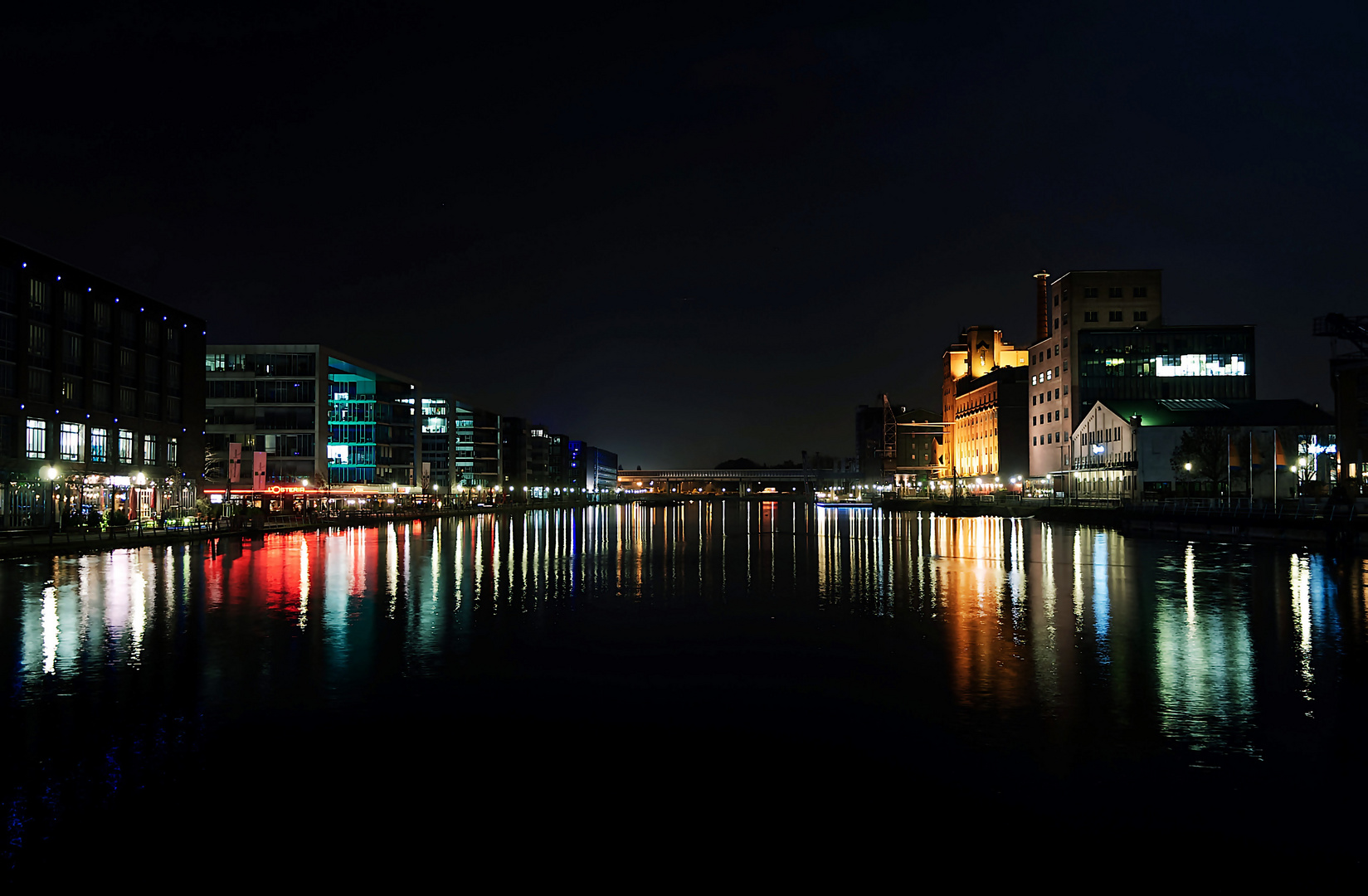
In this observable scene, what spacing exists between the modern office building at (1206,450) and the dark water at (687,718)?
63.8 m

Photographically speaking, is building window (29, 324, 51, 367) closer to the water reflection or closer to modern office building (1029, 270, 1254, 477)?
the water reflection

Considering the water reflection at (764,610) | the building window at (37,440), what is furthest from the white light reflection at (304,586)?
the building window at (37,440)

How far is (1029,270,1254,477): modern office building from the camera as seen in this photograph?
366 feet

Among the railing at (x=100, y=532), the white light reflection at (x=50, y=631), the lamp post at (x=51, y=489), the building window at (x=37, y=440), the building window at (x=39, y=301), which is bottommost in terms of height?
the white light reflection at (x=50, y=631)

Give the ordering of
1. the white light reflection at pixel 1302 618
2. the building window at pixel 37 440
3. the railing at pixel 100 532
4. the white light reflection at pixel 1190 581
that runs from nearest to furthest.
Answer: the white light reflection at pixel 1302 618 < the white light reflection at pixel 1190 581 < the railing at pixel 100 532 < the building window at pixel 37 440

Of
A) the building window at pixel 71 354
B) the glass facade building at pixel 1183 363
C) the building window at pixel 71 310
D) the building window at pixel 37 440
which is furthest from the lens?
the glass facade building at pixel 1183 363

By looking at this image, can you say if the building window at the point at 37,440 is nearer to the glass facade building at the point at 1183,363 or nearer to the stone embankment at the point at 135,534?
the stone embankment at the point at 135,534

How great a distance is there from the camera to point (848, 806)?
8.66 meters

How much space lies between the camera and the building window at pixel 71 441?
61938 mm

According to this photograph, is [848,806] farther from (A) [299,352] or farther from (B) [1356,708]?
(A) [299,352]

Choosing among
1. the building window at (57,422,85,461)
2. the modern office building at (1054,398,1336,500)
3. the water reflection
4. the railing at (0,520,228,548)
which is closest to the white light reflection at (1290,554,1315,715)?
the water reflection

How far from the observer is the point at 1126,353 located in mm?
111875

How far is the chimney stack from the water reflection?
104995 millimetres

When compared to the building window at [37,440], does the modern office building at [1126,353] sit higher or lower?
higher
